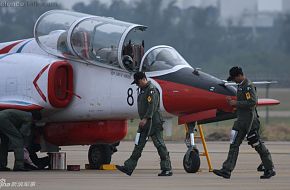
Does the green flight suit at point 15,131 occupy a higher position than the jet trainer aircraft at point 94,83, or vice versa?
the jet trainer aircraft at point 94,83

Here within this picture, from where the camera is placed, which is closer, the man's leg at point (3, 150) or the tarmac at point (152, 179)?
the tarmac at point (152, 179)

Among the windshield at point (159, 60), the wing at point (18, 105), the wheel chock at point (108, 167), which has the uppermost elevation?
the windshield at point (159, 60)

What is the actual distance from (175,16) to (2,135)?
34.9 m

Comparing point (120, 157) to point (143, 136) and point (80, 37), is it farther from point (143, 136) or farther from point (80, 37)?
point (143, 136)

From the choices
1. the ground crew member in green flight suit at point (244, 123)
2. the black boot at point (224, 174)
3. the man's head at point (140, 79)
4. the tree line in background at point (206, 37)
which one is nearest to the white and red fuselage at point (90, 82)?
the man's head at point (140, 79)

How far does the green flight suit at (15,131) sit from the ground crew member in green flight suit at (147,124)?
2494 mm

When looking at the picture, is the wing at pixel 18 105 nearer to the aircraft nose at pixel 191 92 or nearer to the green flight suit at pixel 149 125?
the aircraft nose at pixel 191 92

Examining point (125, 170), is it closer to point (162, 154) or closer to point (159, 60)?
point (162, 154)

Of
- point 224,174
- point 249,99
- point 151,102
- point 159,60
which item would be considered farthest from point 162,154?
point 159,60

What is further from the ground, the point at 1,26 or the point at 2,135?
the point at 1,26

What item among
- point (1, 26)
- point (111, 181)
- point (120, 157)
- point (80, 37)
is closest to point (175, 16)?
point (1, 26)

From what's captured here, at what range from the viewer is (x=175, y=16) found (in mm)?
52875

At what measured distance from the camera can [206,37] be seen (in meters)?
54.2

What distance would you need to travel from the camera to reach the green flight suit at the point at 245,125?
1616cm
